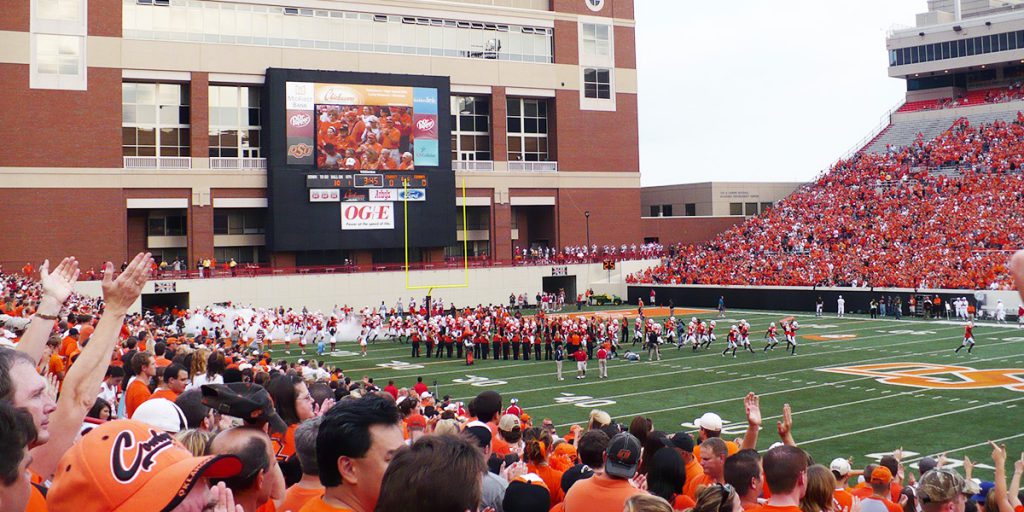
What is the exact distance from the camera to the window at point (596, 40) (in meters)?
55.7

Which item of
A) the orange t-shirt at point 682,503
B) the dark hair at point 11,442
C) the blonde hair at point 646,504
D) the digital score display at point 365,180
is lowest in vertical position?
the orange t-shirt at point 682,503

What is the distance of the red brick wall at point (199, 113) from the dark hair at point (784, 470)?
44.6m

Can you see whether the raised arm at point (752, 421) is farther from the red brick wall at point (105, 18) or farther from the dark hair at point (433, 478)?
the red brick wall at point (105, 18)

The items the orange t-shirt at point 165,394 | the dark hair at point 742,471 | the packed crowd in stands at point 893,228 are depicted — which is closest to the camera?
the dark hair at point 742,471

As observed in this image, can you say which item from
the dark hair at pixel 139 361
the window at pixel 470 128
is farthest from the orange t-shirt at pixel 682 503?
the window at pixel 470 128

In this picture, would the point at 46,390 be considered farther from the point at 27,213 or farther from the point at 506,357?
the point at 27,213

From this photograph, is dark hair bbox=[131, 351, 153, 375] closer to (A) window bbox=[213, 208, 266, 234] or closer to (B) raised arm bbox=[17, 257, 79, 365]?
(B) raised arm bbox=[17, 257, 79, 365]

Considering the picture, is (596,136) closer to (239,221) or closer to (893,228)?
(893,228)

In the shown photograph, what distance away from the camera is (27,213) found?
42.2 m

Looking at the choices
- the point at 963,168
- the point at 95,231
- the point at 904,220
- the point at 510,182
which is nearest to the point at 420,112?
the point at 510,182

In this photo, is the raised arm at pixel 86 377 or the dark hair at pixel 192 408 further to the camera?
the dark hair at pixel 192 408

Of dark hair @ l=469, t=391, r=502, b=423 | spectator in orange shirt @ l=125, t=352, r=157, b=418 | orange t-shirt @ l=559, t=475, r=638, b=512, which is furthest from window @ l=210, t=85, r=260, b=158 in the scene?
orange t-shirt @ l=559, t=475, r=638, b=512

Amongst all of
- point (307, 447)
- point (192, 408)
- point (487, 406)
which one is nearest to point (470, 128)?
point (487, 406)

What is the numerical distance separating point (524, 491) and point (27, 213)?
4366cm
